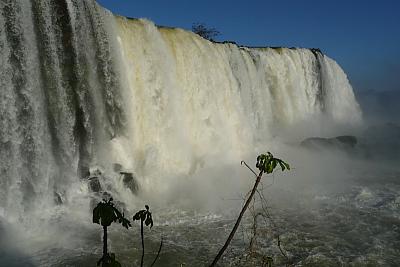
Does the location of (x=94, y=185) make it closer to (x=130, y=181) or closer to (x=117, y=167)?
(x=117, y=167)

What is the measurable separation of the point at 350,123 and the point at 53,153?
25.9 metres

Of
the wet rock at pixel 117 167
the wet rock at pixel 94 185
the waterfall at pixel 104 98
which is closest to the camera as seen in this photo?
the waterfall at pixel 104 98

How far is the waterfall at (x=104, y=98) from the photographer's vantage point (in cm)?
915

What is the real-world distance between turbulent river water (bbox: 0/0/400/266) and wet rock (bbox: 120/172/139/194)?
12 cm

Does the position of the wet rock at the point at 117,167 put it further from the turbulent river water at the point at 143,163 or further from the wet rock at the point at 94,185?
the wet rock at the point at 94,185

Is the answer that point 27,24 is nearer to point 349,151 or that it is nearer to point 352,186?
point 352,186

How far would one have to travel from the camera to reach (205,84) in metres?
15.6

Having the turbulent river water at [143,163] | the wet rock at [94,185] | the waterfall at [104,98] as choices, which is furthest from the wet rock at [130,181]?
the wet rock at [94,185]

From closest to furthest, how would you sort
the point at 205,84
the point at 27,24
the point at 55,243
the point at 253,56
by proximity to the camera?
the point at 55,243 → the point at 27,24 → the point at 205,84 → the point at 253,56

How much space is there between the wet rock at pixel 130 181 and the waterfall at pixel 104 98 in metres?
0.32

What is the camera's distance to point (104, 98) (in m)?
11.2

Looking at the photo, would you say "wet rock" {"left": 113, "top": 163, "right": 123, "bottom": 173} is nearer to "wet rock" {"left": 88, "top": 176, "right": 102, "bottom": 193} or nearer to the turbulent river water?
the turbulent river water

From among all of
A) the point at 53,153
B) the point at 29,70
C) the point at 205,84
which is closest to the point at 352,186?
the point at 205,84

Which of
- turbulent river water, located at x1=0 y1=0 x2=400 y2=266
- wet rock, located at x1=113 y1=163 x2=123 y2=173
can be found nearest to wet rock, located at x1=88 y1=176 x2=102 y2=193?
turbulent river water, located at x1=0 y1=0 x2=400 y2=266
